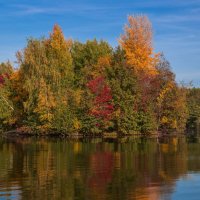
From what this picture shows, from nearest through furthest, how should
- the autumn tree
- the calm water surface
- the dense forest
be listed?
1. the calm water surface
2. the dense forest
3. the autumn tree

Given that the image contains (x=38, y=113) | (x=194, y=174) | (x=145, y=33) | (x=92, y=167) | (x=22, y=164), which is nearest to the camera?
(x=194, y=174)

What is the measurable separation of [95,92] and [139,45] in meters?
12.1

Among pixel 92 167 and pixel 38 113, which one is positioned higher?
pixel 38 113

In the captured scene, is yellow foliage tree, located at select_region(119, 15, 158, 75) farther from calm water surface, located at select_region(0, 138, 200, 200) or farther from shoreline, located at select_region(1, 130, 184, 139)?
calm water surface, located at select_region(0, 138, 200, 200)

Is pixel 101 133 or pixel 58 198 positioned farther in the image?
pixel 101 133

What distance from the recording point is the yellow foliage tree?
237 feet

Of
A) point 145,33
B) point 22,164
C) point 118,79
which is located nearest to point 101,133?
point 118,79

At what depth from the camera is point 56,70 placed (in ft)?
226

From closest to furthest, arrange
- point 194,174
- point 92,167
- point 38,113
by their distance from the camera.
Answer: point 194,174
point 92,167
point 38,113

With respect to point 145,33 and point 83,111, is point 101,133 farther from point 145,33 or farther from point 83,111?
point 145,33

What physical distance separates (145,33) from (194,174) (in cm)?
5013

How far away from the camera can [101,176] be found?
2578cm

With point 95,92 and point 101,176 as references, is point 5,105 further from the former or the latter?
point 101,176

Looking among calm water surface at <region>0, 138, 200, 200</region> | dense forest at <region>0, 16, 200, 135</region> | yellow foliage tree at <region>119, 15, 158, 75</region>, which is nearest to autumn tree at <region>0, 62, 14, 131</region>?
dense forest at <region>0, 16, 200, 135</region>
